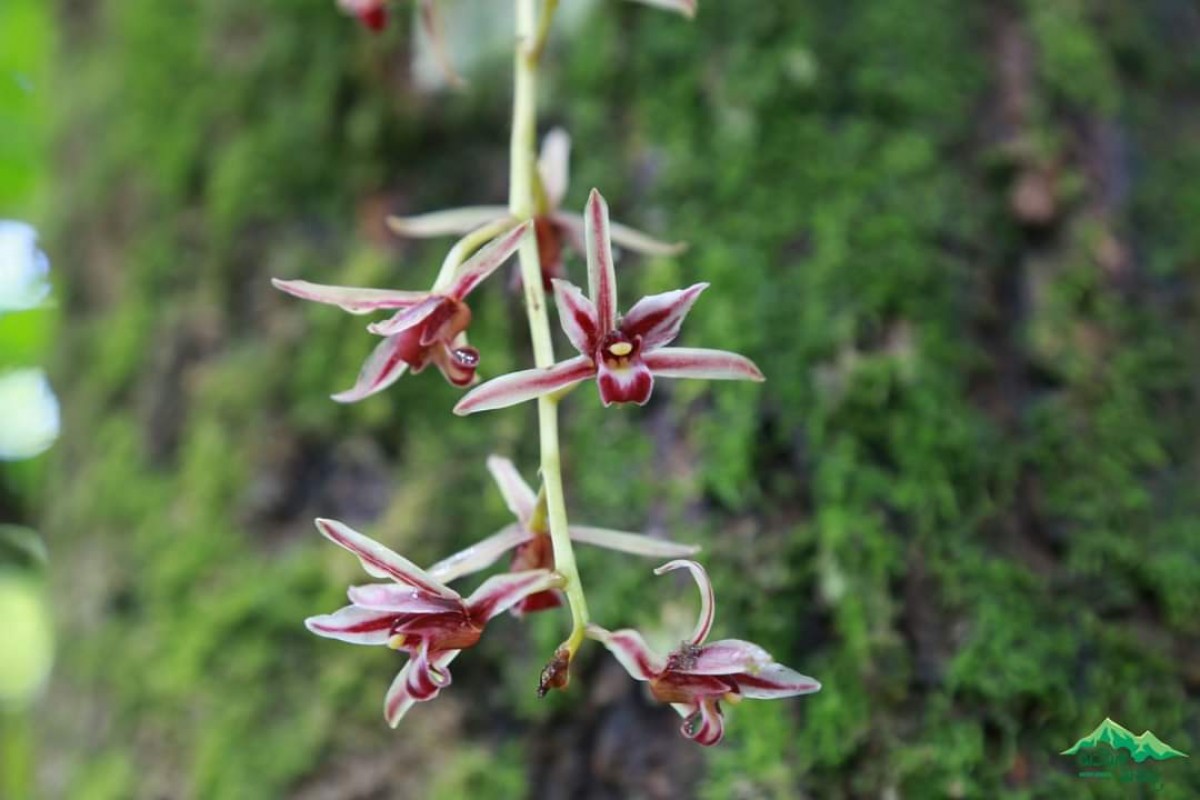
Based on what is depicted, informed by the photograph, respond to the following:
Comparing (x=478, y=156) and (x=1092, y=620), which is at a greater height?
(x=478, y=156)

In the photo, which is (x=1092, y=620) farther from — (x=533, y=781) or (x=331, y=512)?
(x=331, y=512)

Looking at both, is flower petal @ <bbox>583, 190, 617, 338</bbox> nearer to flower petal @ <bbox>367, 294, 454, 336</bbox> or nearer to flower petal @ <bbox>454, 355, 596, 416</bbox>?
flower petal @ <bbox>454, 355, 596, 416</bbox>

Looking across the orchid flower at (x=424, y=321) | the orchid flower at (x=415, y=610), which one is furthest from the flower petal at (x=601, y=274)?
the orchid flower at (x=415, y=610)

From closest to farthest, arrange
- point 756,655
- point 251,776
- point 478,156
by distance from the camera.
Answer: point 756,655 → point 251,776 → point 478,156

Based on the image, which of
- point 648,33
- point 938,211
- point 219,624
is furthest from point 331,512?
point 938,211

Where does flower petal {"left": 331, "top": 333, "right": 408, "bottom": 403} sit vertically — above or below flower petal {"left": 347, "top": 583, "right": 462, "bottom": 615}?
above

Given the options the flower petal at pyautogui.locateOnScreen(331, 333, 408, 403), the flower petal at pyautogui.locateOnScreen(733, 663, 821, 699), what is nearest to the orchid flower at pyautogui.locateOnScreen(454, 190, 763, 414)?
the flower petal at pyautogui.locateOnScreen(331, 333, 408, 403)
